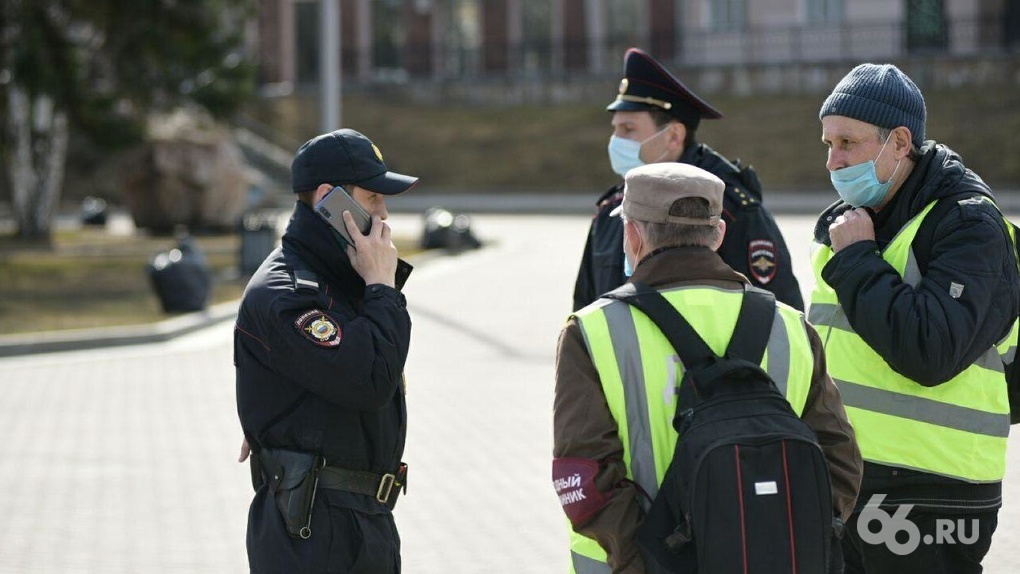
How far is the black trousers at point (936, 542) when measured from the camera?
13.0ft

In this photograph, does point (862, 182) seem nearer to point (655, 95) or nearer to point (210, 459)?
point (655, 95)

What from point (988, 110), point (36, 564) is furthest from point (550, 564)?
point (988, 110)

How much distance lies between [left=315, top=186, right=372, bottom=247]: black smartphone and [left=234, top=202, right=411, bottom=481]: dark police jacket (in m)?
0.05

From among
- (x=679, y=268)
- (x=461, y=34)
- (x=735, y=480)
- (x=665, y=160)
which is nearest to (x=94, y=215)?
(x=461, y=34)

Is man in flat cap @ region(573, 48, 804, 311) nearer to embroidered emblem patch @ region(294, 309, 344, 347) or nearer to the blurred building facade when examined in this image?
embroidered emblem patch @ region(294, 309, 344, 347)

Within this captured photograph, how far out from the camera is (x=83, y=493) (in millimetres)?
8047

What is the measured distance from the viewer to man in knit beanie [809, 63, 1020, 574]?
376 centimetres

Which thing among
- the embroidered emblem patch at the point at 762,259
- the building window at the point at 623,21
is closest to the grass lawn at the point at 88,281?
the embroidered emblem patch at the point at 762,259

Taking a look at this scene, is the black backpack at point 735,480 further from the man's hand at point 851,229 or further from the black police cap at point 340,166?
the black police cap at point 340,166

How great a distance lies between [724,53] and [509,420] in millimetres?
36951

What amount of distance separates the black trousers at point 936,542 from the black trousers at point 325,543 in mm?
1316

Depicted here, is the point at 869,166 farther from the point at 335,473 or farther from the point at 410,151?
the point at 410,151

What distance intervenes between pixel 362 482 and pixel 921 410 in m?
1.46

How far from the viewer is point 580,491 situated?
3160 mm
